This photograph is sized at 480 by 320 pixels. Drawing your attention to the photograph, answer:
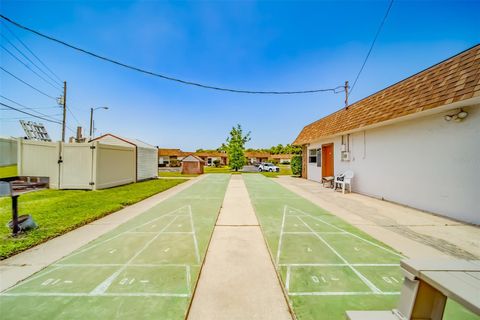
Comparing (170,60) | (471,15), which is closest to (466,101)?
(471,15)

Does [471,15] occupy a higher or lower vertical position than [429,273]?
higher

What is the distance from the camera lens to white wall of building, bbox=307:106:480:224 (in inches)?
209

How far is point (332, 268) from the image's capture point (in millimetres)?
3162

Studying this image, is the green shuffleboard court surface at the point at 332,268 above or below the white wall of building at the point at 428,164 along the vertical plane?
below

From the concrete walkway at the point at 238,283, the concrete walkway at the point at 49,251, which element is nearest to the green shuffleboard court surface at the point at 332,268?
the concrete walkway at the point at 238,283

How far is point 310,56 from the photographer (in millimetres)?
12641

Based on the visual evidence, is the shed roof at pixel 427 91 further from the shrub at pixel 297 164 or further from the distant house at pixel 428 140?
the shrub at pixel 297 164

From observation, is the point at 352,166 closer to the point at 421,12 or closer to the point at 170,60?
the point at 421,12

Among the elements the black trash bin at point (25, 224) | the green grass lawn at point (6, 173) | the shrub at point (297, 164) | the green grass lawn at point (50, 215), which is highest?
the shrub at point (297, 164)

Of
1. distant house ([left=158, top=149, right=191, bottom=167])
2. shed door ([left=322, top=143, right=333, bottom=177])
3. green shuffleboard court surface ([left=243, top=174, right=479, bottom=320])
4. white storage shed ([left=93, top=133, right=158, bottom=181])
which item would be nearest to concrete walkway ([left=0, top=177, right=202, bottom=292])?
green shuffleboard court surface ([left=243, top=174, right=479, bottom=320])

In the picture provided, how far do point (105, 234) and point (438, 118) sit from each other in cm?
1003

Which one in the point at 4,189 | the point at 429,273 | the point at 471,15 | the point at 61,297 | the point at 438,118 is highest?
the point at 471,15

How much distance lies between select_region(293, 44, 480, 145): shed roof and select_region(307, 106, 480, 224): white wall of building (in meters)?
0.67

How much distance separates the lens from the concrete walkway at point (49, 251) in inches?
115
